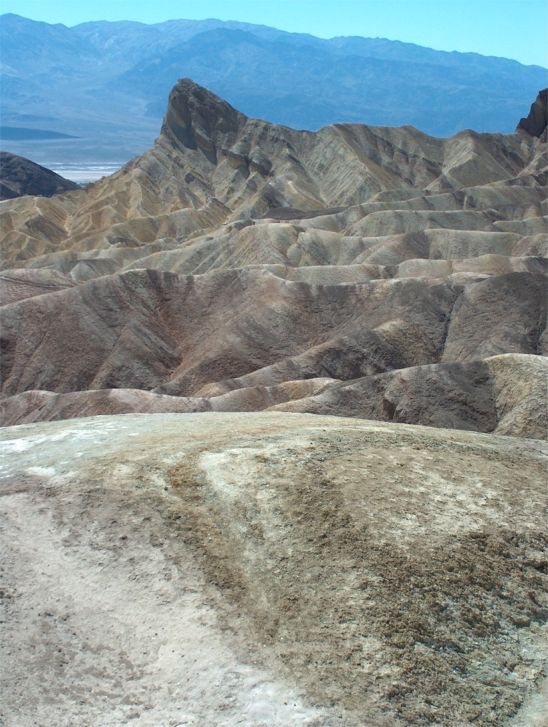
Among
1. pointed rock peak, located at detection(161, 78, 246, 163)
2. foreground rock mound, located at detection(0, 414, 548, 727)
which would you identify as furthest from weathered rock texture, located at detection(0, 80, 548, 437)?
pointed rock peak, located at detection(161, 78, 246, 163)

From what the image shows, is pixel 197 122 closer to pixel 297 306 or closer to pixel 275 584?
pixel 297 306

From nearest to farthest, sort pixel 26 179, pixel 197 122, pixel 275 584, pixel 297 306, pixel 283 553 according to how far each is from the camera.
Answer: pixel 275 584
pixel 283 553
pixel 297 306
pixel 197 122
pixel 26 179

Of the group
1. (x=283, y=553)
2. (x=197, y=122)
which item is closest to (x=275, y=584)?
(x=283, y=553)

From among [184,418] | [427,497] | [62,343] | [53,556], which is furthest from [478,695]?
[62,343]

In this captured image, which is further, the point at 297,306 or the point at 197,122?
the point at 197,122

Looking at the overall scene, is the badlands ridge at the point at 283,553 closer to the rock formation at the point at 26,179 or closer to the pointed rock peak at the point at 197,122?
the pointed rock peak at the point at 197,122

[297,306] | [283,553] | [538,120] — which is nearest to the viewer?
[283,553]

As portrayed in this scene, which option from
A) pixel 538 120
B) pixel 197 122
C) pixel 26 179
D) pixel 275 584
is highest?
pixel 538 120

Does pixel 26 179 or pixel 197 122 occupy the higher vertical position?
pixel 197 122
